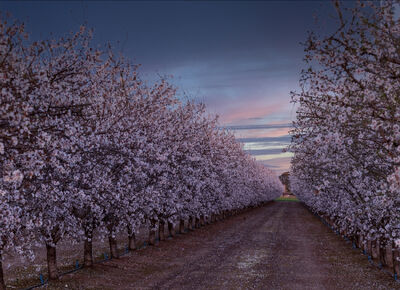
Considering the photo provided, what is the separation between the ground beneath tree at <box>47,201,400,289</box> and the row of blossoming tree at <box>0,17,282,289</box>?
2.18 metres

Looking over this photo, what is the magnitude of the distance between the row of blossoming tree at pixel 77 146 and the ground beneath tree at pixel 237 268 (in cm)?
218

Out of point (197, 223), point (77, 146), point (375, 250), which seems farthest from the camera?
point (197, 223)

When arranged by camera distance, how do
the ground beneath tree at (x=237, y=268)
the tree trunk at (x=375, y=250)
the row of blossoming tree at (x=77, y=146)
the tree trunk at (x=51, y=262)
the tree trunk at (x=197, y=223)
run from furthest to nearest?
1. the tree trunk at (x=197, y=223)
2. the tree trunk at (x=375, y=250)
3. the ground beneath tree at (x=237, y=268)
4. the tree trunk at (x=51, y=262)
5. the row of blossoming tree at (x=77, y=146)

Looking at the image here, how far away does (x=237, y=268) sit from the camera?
27.3 m

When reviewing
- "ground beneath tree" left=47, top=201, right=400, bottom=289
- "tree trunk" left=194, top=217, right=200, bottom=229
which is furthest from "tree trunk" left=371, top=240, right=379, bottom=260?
"tree trunk" left=194, top=217, right=200, bottom=229

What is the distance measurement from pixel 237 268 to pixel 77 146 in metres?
14.6

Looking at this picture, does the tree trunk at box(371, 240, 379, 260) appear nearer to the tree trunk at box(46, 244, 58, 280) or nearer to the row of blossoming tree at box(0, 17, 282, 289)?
the row of blossoming tree at box(0, 17, 282, 289)

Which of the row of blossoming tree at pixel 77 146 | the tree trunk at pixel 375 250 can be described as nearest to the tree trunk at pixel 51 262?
the row of blossoming tree at pixel 77 146

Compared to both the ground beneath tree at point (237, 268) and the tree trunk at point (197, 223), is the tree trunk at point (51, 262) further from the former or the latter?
the tree trunk at point (197, 223)

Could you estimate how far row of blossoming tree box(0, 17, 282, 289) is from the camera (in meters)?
12.1

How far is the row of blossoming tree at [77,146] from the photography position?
12109mm

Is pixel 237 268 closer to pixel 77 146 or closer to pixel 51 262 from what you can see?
pixel 51 262

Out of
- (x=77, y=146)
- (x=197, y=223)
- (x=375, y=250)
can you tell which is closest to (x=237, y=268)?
(x=375, y=250)

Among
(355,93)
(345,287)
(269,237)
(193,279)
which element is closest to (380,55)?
(355,93)
